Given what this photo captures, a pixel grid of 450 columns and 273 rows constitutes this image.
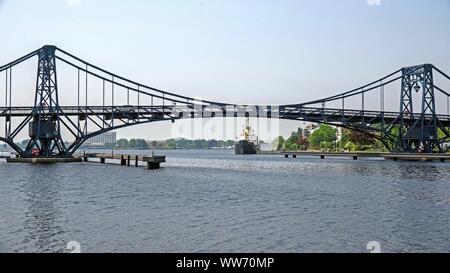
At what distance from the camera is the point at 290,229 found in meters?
19.5

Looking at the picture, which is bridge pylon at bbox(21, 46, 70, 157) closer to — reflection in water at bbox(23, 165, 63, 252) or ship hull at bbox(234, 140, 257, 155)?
reflection in water at bbox(23, 165, 63, 252)

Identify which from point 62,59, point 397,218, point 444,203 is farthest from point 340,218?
point 62,59

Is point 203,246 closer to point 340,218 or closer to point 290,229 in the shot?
point 290,229

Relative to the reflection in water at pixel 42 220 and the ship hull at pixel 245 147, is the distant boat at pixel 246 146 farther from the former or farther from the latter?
the reflection in water at pixel 42 220

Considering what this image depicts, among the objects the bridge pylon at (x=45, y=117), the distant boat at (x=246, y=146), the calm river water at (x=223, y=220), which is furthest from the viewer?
the distant boat at (x=246, y=146)

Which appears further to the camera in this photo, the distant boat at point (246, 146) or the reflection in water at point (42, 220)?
the distant boat at point (246, 146)

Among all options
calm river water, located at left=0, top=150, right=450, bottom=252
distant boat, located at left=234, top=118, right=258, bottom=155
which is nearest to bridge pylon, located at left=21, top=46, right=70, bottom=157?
calm river water, located at left=0, top=150, right=450, bottom=252

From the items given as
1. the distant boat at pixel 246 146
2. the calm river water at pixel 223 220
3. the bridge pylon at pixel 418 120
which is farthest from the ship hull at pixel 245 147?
the calm river water at pixel 223 220

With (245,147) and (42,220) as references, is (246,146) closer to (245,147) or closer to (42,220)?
(245,147)

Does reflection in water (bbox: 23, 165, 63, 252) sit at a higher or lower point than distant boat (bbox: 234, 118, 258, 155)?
lower

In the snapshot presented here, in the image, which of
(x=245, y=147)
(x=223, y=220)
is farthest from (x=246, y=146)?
(x=223, y=220)

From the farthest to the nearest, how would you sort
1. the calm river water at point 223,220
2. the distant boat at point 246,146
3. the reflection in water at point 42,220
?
the distant boat at point 246,146 < the reflection in water at point 42,220 < the calm river water at point 223,220
